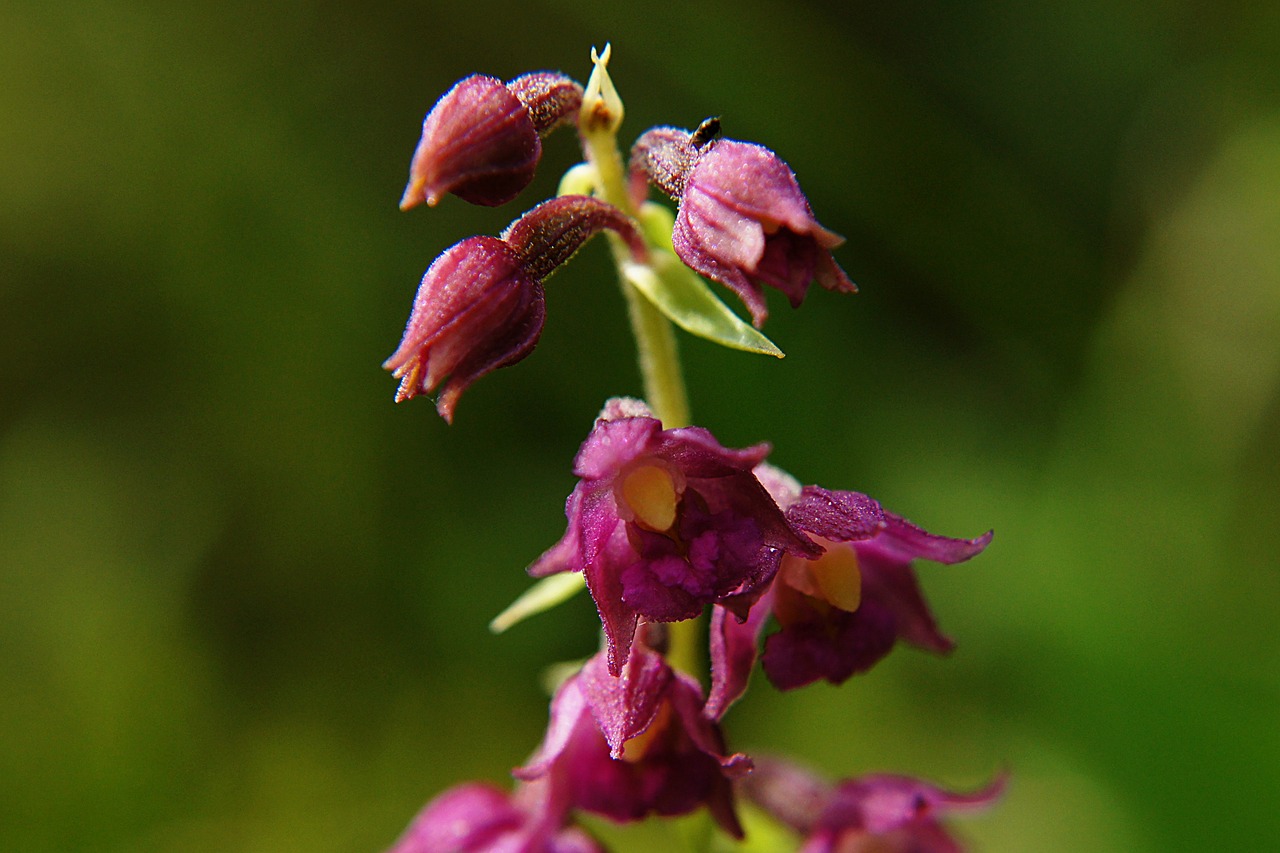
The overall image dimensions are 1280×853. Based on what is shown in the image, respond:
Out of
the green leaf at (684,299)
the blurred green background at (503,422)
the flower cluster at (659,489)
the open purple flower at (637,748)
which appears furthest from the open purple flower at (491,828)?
the blurred green background at (503,422)

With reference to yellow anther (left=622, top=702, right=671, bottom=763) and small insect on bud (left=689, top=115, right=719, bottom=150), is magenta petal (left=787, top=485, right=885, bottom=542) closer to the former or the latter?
yellow anther (left=622, top=702, right=671, bottom=763)

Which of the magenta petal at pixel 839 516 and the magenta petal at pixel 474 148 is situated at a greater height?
the magenta petal at pixel 474 148

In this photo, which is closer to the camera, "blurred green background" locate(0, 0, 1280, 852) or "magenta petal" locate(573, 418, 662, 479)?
"magenta petal" locate(573, 418, 662, 479)

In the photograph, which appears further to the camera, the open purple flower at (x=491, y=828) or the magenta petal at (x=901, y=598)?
the open purple flower at (x=491, y=828)

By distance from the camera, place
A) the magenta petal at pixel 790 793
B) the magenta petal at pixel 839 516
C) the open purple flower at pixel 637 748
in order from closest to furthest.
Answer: the magenta petal at pixel 839 516 < the open purple flower at pixel 637 748 < the magenta petal at pixel 790 793

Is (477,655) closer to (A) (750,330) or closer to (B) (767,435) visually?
(B) (767,435)

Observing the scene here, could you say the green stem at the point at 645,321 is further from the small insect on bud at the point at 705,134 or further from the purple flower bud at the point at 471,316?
the purple flower bud at the point at 471,316

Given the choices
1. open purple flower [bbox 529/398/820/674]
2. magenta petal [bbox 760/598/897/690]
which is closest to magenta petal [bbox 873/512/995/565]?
magenta petal [bbox 760/598/897/690]
